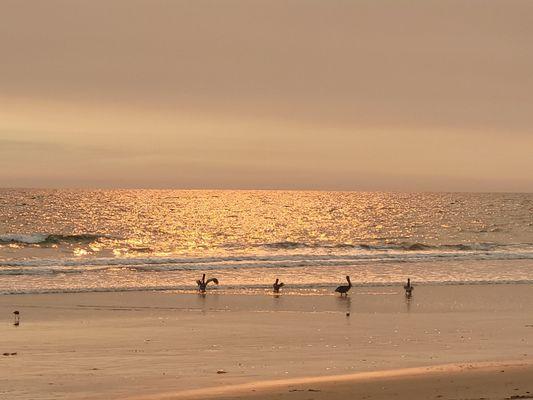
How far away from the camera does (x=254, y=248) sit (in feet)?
201

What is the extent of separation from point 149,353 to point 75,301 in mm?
10499

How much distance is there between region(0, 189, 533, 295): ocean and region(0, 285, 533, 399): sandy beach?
4.89m

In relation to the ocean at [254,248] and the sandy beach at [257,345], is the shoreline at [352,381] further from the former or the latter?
the ocean at [254,248]

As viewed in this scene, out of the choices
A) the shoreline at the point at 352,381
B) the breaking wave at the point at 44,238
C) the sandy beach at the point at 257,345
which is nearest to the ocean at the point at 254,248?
the breaking wave at the point at 44,238

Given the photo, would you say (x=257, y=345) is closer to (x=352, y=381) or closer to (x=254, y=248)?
(x=352, y=381)

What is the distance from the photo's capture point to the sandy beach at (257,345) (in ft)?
48.4

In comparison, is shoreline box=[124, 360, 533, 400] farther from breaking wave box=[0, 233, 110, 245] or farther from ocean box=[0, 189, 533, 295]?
breaking wave box=[0, 233, 110, 245]

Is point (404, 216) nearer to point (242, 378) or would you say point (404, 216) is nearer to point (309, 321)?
point (309, 321)

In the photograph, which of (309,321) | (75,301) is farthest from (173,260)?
(309,321)

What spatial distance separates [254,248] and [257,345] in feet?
138

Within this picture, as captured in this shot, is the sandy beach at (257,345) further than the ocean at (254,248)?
No

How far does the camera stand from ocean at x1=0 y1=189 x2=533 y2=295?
3641 cm

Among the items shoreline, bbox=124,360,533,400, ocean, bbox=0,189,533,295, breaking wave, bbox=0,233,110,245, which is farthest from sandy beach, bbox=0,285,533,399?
breaking wave, bbox=0,233,110,245

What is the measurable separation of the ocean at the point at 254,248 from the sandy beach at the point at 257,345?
16.0 ft
